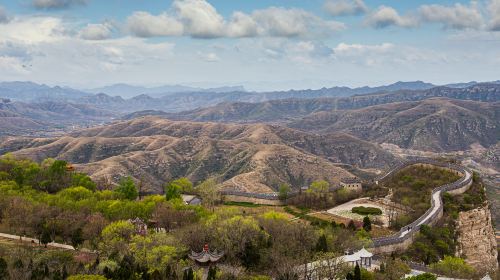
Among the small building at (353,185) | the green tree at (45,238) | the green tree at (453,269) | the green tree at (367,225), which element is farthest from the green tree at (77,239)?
the small building at (353,185)

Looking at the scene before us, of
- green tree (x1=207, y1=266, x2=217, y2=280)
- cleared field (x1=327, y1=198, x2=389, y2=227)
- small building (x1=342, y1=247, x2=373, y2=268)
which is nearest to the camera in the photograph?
green tree (x1=207, y1=266, x2=217, y2=280)

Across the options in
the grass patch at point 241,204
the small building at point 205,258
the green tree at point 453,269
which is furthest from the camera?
the grass patch at point 241,204

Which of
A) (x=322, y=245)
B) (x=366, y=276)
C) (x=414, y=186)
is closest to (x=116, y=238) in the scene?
(x=322, y=245)

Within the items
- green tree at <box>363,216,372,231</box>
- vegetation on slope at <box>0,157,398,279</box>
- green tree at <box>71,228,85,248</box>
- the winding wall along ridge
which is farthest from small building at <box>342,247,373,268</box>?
green tree at <box>71,228,85,248</box>

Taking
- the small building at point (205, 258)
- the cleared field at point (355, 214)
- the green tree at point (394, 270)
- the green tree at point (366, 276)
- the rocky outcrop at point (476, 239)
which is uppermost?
the small building at point (205, 258)

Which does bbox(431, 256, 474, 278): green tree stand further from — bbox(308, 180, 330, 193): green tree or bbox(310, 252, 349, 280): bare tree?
bbox(308, 180, 330, 193): green tree

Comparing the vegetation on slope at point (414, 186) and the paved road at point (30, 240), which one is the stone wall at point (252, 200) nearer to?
the vegetation on slope at point (414, 186)

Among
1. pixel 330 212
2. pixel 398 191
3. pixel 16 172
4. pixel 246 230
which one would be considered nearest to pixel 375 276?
pixel 246 230

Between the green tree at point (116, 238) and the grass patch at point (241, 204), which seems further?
the grass patch at point (241, 204)
